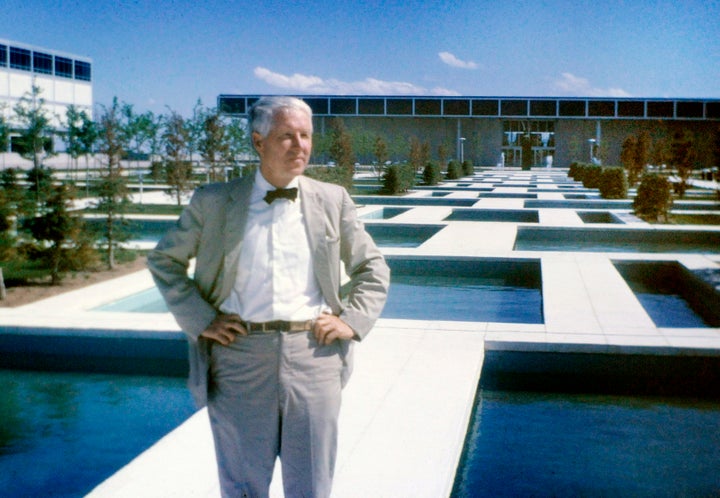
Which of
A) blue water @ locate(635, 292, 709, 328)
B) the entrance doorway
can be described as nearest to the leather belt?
blue water @ locate(635, 292, 709, 328)

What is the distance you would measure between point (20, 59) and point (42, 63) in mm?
3263

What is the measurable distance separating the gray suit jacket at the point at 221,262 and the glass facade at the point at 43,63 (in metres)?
57.3

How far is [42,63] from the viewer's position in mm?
58688

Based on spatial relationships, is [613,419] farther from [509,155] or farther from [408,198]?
[509,155]

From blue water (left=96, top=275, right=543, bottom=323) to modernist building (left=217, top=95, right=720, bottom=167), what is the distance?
1909 inches

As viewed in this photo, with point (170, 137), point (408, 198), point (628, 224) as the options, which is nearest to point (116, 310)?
point (628, 224)

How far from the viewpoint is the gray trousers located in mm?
2334

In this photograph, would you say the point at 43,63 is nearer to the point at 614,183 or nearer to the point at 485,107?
the point at 485,107

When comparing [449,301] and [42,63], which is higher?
[42,63]

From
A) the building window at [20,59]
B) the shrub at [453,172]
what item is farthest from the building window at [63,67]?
the shrub at [453,172]

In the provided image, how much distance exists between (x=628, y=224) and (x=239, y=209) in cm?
1431

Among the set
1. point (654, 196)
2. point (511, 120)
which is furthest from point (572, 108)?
point (654, 196)

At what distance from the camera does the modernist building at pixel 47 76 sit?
176ft

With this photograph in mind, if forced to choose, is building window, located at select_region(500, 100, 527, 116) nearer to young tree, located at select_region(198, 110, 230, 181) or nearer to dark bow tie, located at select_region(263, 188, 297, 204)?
young tree, located at select_region(198, 110, 230, 181)
